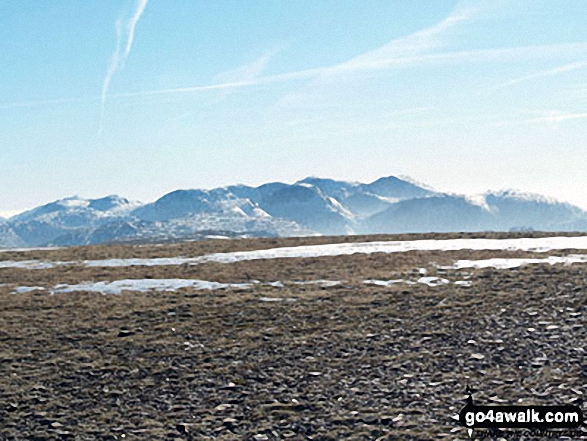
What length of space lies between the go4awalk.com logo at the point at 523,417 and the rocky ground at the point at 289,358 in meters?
0.38

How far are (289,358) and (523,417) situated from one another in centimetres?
725

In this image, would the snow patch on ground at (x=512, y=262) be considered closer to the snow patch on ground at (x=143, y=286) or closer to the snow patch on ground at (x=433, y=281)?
the snow patch on ground at (x=433, y=281)

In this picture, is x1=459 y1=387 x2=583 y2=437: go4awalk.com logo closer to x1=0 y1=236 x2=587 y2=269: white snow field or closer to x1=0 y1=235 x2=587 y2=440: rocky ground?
x1=0 y1=235 x2=587 y2=440: rocky ground

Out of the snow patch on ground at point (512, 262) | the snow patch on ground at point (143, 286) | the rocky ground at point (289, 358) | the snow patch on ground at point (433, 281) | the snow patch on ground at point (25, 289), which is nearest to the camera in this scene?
the rocky ground at point (289, 358)

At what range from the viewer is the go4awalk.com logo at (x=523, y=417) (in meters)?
11.2

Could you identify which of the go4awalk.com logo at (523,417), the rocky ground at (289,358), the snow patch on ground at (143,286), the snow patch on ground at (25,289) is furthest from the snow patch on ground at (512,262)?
the snow patch on ground at (25,289)

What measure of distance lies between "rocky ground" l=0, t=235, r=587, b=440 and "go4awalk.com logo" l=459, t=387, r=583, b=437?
0.38 metres

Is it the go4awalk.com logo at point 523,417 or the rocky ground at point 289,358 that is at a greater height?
the rocky ground at point 289,358

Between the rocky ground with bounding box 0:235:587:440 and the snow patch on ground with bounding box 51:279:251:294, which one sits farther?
the snow patch on ground with bounding box 51:279:251:294

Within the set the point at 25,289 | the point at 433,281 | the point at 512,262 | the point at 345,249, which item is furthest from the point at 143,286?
the point at 512,262

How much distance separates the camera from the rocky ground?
41.0 ft

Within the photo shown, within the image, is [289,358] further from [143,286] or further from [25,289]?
[25,289]

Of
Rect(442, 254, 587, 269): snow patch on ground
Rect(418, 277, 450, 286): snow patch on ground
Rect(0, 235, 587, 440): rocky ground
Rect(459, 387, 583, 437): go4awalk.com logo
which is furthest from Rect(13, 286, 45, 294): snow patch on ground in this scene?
Rect(459, 387, 583, 437): go4awalk.com logo

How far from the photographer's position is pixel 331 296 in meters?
26.2
